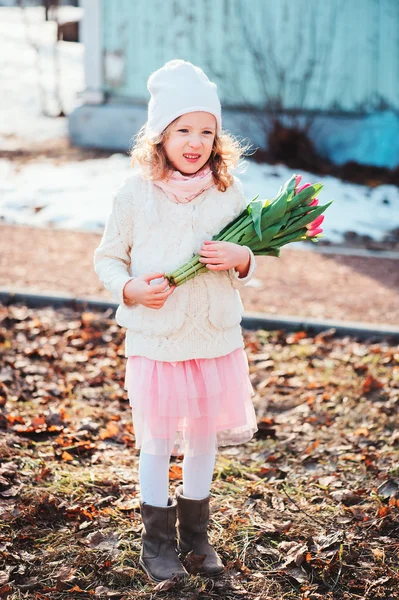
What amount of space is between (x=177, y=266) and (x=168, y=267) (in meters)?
0.03

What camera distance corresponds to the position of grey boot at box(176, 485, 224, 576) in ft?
11.0

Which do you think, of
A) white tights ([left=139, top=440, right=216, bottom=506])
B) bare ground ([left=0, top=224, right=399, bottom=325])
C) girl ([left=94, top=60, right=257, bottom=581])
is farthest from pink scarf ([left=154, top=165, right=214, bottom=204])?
bare ground ([left=0, top=224, right=399, bottom=325])

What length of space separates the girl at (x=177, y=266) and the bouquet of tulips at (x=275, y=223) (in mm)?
57

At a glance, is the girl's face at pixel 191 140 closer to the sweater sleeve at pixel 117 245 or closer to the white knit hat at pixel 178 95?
the white knit hat at pixel 178 95

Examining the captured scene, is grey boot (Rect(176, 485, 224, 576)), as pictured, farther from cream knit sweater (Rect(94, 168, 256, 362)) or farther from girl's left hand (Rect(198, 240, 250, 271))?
girl's left hand (Rect(198, 240, 250, 271))

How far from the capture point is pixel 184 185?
310 cm

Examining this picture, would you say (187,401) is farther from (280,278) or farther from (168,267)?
(280,278)

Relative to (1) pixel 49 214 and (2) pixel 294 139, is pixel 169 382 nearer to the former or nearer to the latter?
(1) pixel 49 214

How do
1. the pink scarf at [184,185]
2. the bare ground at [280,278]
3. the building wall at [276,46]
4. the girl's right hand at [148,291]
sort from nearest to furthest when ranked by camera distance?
the girl's right hand at [148,291]
the pink scarf at [184,185]
the bare ground at [280,278]
the building wall at [276,46]

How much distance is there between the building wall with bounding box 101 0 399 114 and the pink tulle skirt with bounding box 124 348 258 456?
8.67m

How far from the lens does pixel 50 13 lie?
15.5m

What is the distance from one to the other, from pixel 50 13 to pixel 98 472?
1307 centimetres

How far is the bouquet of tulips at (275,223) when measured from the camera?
3.16m

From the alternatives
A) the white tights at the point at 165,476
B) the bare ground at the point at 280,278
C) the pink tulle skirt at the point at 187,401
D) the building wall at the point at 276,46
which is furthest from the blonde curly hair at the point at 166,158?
the building wall at the point at 276,46
